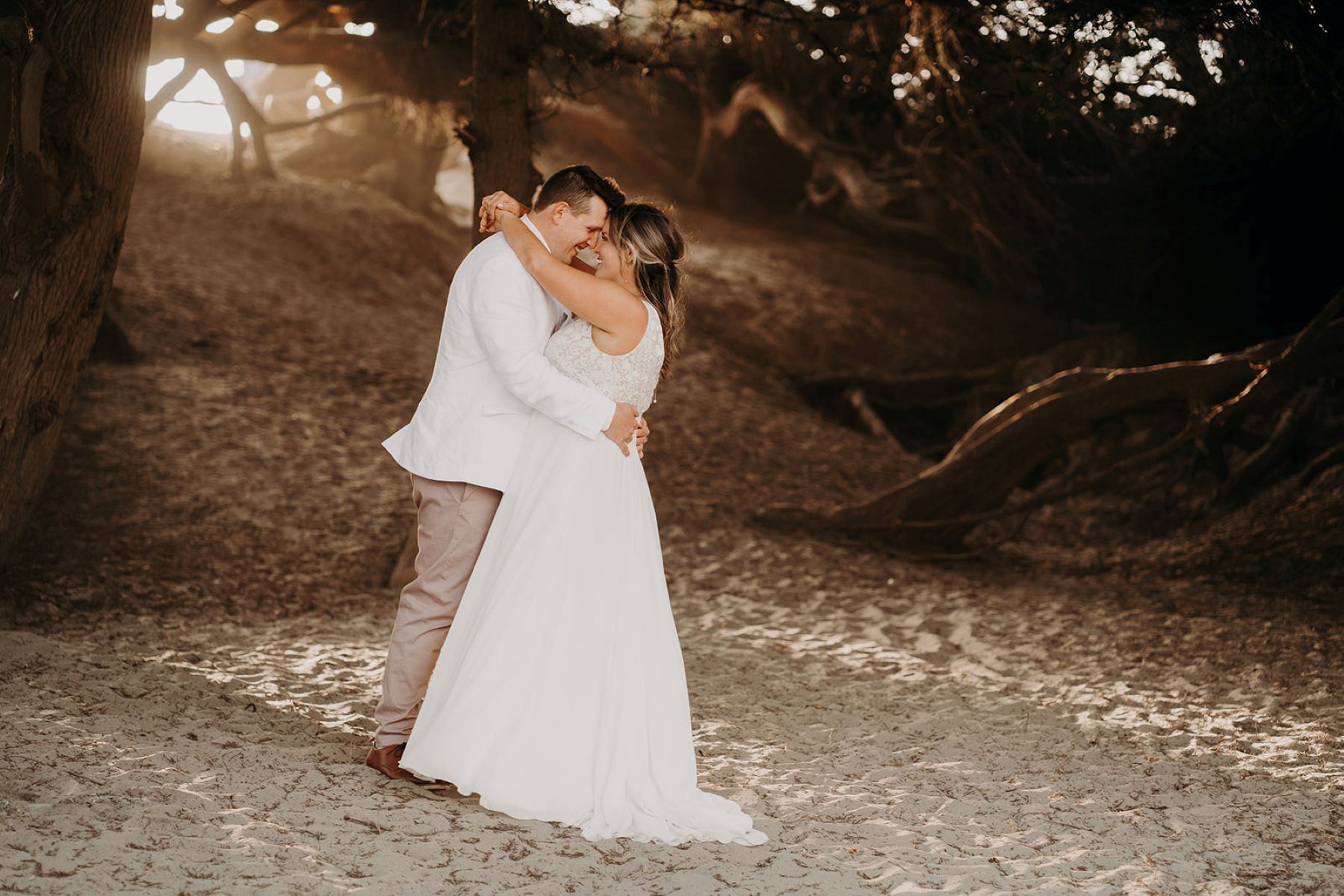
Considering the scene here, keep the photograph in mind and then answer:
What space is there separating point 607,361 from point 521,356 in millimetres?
253

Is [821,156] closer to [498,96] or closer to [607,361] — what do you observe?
[498,96]

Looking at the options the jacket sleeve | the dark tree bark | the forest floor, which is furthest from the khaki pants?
the dark tree bark

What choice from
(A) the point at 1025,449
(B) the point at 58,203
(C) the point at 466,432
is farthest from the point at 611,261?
(A) the point at 1025,449

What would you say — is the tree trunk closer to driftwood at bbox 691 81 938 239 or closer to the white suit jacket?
the white suit jacket

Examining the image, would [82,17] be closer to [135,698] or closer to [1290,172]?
[135,698]

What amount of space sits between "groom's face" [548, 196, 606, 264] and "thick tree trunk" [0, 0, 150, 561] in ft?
6.87

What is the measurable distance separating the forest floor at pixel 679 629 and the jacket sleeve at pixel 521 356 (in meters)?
1.17

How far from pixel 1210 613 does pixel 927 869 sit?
405 centimetres

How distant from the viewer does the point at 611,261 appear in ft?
11.3

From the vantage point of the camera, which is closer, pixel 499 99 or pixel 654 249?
pixel 654 249

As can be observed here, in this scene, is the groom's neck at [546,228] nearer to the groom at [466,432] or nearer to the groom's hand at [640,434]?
the groom at [466,432]

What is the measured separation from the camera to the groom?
3426 millimetres

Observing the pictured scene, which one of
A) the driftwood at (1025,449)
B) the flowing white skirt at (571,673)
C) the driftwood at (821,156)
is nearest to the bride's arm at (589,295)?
the flowing white skirt at (571,673)

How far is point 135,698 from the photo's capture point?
4117mm
